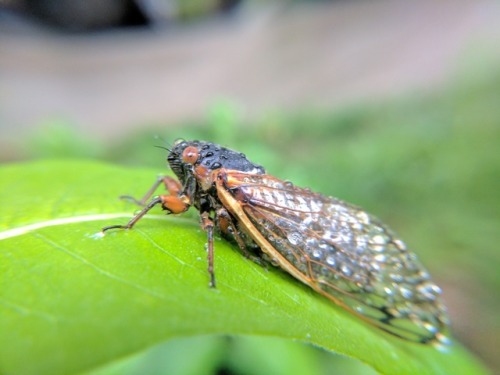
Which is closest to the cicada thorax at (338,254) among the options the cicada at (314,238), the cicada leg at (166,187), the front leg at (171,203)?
the cicada at (314,238)

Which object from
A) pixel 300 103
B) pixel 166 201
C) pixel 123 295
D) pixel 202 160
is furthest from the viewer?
pixel 300 103

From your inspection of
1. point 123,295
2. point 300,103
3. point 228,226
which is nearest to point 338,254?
point 228,226

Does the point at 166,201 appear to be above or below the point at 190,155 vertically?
below

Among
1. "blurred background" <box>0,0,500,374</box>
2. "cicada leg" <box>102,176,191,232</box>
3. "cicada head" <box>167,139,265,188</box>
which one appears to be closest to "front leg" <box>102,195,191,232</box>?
"cicada leg" <box>102,176,191,232</box>

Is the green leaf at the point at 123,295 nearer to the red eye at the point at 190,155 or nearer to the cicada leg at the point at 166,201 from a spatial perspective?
the cicada leg at the point at 166,201

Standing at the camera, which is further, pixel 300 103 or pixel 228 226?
pixel 300 103

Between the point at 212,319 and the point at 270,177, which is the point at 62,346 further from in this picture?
the point at 270,177

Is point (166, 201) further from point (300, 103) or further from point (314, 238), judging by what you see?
point (300, 103)

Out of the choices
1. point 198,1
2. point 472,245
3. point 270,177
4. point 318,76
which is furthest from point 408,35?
point 270,177
